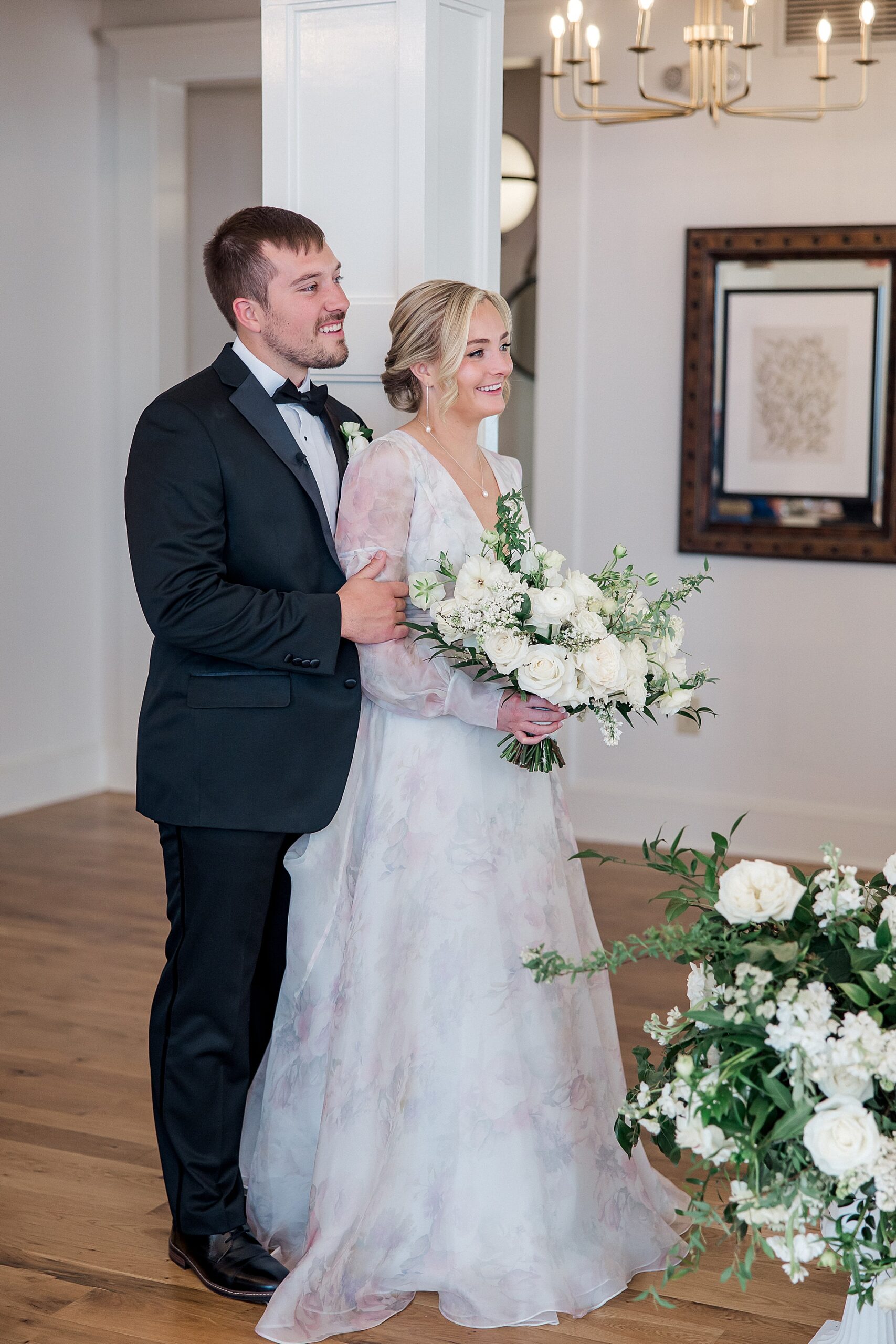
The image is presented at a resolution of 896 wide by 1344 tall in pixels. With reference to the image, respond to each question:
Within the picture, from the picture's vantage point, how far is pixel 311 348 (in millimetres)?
2615

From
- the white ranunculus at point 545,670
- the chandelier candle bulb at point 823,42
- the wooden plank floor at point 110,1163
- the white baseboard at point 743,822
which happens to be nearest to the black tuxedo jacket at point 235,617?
the white ranunculus at point 545,670

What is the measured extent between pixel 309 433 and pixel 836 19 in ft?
11.3

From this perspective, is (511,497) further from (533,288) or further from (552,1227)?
(533,288)

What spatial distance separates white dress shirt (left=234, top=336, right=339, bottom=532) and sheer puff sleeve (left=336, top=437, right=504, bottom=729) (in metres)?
0.09

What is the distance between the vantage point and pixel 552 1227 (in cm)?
259

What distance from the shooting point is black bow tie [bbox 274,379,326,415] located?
8.58 ft

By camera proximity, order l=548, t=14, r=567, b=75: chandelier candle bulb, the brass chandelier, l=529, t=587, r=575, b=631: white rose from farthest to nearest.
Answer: l=548, t=14, r=567, b=75: chandelier candle bulb → the brass chandelier → l=529, t=587, r=575, b=631: white rose

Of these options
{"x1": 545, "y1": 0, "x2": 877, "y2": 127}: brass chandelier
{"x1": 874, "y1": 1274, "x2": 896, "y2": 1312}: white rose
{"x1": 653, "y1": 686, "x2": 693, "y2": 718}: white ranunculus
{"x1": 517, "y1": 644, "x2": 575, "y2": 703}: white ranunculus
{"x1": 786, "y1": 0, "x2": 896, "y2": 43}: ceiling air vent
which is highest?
{"x1": 786, "y1": 0, "x2": 896, "y2": 43}: ceiling air vent

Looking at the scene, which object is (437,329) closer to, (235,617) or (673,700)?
(235,617)

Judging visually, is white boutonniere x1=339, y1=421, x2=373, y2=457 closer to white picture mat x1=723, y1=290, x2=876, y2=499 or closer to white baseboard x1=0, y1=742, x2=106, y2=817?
white picture mat x1=723, y1=290, x2=876, y2=499

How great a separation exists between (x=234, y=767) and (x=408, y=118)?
4.42 ft

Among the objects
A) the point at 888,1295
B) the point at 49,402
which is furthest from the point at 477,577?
the point at 49,402

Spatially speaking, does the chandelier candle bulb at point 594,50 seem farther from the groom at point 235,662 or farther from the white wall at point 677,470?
the groom at point 235,662

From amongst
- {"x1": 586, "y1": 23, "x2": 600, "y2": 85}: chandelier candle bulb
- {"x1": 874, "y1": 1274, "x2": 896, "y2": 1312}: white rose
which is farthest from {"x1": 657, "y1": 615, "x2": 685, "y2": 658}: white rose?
{"x1": 586, "y1": 23, "x2": 600, "y2": 85}: chandelier candle bulb
